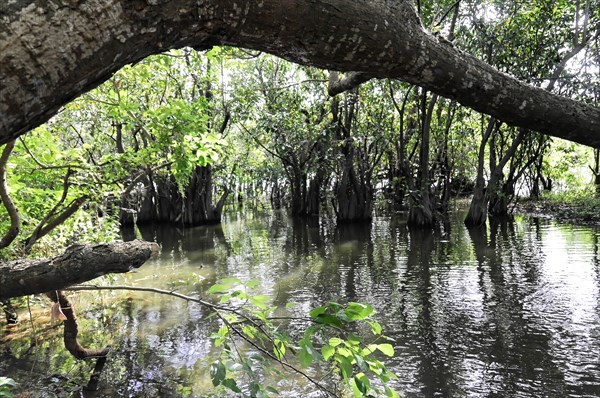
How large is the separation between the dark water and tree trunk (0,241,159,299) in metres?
0.96

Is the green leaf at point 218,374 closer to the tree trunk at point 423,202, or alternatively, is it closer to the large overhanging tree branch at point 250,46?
the large overhanging tree branch at point 250,46

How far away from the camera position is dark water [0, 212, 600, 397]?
17.0 feet

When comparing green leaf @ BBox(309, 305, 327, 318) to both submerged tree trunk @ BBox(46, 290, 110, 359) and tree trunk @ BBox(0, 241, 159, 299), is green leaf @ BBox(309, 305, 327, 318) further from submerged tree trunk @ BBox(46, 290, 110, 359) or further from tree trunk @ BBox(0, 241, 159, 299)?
submerged tree trunk @ BBox(46, 290, 110, 359)

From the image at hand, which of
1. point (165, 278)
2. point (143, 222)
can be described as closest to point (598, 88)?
point (165, 278)

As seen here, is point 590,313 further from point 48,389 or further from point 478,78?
point 48,389

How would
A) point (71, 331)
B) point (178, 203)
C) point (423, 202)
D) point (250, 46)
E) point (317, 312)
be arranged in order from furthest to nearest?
1. point (178, 203)
2. point (423, 202)
3. point (71, 331)
4. point (317, 312)
5. point (250, 46)

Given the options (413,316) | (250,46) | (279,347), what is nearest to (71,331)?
(279,347)

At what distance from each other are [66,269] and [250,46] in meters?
1.42

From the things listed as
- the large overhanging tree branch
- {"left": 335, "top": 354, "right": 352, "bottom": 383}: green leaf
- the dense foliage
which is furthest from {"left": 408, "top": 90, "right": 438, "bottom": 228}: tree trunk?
{"left": 335, "top": 354, "right": 352, "bottom": 383}: green leaf

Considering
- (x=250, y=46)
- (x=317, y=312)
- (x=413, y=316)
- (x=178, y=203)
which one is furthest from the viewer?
(x=178, y=203)

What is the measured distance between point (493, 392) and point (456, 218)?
56.8 feet

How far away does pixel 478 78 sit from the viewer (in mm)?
1531

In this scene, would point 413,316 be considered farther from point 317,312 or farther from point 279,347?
point 317,312

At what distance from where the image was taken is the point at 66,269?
2.03m
